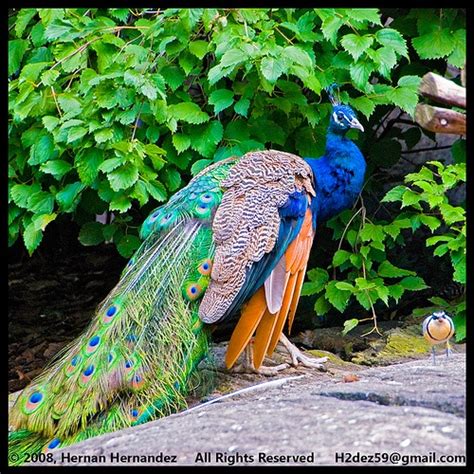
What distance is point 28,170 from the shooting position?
4730 millimetres

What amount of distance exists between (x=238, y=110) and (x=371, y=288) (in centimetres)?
104

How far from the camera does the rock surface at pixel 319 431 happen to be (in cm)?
273

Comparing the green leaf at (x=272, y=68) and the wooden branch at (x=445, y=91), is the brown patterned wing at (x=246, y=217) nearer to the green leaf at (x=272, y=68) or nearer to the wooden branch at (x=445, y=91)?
the green leaf at (x=272, y=68)

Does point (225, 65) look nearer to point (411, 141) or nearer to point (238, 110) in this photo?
point (238, 110)

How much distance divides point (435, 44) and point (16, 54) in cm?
204

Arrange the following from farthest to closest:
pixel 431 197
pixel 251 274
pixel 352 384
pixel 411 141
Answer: pixel 411 141, pixel 431 197, pixel 251 274, pixel 352 384

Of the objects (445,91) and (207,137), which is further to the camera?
(207,137)

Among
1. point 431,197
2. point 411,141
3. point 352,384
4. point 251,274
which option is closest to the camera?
point 352,384

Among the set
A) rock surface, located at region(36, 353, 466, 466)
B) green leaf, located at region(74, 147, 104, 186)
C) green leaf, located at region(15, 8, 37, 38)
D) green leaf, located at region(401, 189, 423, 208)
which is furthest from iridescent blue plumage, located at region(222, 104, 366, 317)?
green leaf, located at region(15, 8, 37, 38)

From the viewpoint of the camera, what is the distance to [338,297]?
175 inches

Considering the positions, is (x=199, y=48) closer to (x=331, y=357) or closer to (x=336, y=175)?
(x=336, y=175)

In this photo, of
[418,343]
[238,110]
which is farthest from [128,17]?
[418,343]

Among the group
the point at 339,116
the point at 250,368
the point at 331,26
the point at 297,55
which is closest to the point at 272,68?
the point at 297,55

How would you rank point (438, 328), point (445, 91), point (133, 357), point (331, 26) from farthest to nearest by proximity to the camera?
point (331, 26), point (133, 357), point (438, 328), point (445, 91)
